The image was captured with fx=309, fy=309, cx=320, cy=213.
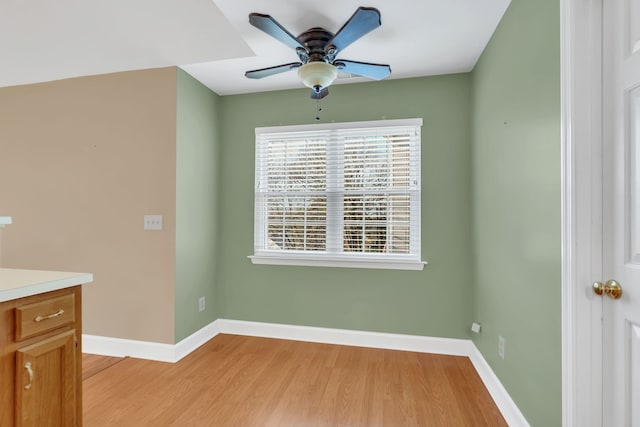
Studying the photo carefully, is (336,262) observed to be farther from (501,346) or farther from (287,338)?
(501,346)

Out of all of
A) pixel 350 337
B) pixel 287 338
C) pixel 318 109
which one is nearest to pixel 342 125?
pixel 318 109

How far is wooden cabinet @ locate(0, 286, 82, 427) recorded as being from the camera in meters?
1.20

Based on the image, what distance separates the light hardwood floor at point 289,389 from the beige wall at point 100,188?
1.46 ft

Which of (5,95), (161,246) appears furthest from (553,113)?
(5,95)

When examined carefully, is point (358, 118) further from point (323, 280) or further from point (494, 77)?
point (323, 280)

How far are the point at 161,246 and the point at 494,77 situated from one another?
285 cm

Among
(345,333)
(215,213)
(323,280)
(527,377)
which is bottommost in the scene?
(345,333)

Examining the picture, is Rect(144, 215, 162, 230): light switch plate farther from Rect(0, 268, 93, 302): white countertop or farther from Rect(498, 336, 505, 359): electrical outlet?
Rect(498, 336, 505, 359): electrical outlet

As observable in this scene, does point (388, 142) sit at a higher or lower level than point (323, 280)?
higher

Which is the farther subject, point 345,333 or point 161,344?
point 345,333

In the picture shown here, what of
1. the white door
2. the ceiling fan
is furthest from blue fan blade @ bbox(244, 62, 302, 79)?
the white door

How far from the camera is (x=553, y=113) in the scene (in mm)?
1371

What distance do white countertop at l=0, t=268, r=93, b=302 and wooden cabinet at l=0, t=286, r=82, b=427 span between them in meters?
0.04

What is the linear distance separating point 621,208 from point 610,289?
11.9 inches
